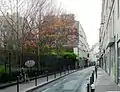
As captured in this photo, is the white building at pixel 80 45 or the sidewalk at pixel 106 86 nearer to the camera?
the sidewalk at pixel 106 86

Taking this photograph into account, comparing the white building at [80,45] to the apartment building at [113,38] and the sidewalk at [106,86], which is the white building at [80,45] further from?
the sidewalk at [106,86]

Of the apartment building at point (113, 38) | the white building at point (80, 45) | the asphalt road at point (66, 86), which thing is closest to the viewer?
the asphalt road at point (66, 86)

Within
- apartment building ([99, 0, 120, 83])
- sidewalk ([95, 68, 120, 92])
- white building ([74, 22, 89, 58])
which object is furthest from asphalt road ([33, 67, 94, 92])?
white building ([74, 22, 89, 58])

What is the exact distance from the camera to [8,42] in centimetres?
3866

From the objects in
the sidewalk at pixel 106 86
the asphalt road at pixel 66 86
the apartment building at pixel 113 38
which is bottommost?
the asphalt road at pixel 66 86

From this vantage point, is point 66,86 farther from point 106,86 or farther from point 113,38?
point 113,38

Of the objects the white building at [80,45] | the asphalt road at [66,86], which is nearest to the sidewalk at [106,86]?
the asphalt road at [66,86]

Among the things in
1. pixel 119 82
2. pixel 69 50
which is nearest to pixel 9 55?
pixel 119 82

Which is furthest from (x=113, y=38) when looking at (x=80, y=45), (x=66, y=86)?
(x=80, y=45)

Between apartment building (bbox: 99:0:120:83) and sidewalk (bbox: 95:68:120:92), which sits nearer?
sidewalk (bbox: 95:68:120:92)

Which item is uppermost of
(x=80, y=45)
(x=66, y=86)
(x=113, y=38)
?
(x=80, y=45)

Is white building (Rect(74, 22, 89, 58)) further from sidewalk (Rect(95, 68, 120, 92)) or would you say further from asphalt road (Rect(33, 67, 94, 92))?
sidewalk (Rect(95, 68, 120, 92))

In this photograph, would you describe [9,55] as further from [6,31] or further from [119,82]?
[6,31]

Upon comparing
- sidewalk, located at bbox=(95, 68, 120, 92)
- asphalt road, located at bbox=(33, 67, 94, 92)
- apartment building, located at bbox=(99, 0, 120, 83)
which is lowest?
asphalt road, located at bbox=(33, 67, 94, 92)
